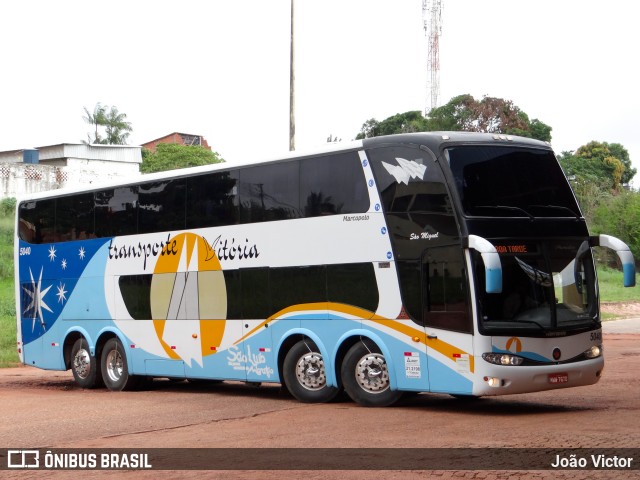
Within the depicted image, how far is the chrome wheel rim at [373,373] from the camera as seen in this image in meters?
15.8

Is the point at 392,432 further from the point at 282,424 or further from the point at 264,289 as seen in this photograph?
the point at 264,289

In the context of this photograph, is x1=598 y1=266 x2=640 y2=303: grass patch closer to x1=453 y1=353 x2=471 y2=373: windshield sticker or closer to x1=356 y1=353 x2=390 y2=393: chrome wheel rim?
x1=356 y1=353 x2=390 y2=393: chrome wheel rim

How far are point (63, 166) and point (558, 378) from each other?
5724 centimetres

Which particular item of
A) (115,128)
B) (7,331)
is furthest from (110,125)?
(7,331)

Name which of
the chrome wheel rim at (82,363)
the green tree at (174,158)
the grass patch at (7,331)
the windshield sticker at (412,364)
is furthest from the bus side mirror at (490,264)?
the green tree at (174,158)

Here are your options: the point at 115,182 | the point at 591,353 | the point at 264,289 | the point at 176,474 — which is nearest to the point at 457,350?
the point at 591,353

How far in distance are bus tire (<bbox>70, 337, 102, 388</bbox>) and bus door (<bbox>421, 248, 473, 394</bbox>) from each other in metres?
8.52

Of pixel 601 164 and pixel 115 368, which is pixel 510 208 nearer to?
pixel 115 368

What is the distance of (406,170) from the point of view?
15352mm

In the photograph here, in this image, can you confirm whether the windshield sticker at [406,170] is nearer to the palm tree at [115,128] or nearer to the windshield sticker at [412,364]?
the windshield sticker at [412,364]

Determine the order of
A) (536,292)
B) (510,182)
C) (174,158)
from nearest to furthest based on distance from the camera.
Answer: (536,292)
(510,182)
(174,158)

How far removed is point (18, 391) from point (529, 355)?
10972 mm

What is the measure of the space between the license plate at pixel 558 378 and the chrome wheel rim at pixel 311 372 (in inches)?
142

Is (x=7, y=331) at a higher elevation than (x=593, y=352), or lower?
lower
